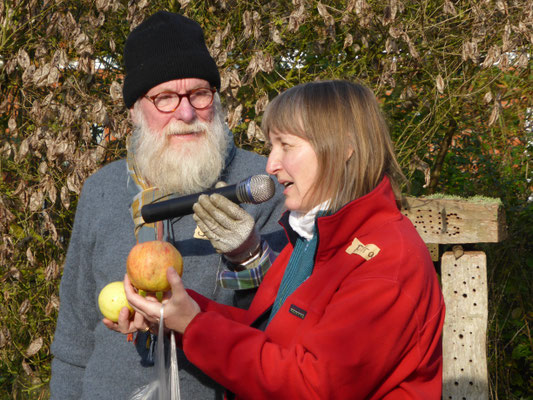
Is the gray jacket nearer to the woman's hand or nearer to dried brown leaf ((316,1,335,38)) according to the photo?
the woman's hand

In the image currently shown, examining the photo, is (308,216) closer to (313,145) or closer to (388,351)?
(313,145)

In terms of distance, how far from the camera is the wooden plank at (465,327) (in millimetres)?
3559

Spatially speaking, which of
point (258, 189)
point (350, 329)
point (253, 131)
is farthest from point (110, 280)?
point (253, 131)

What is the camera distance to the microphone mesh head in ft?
6.08

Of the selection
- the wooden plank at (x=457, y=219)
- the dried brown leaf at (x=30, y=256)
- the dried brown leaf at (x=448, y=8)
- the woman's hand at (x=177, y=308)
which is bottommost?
the dried brown leaf at (x=30, y=256)

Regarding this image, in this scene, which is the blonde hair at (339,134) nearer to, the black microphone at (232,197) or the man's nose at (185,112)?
the black microphone at (232,197)

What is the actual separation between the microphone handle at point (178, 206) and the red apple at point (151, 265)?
10 cm

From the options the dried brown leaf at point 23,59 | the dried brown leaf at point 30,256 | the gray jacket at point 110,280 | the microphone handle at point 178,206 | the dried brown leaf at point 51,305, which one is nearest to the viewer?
the microphone handle at point 178,206

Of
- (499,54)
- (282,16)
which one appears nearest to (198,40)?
(282,16)

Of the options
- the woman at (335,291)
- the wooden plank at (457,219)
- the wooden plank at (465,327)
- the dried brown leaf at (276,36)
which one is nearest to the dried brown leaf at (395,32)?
the dried brown leaf at (276,36)

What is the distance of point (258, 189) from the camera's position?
186 cm

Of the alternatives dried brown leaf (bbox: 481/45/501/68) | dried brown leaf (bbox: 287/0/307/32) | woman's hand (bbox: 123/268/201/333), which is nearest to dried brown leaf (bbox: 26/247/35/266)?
dried brown leaf (bbox: 287/0/307/32)

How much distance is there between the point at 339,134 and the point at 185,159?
95 centimetres

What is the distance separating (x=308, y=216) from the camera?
68.0 inches
